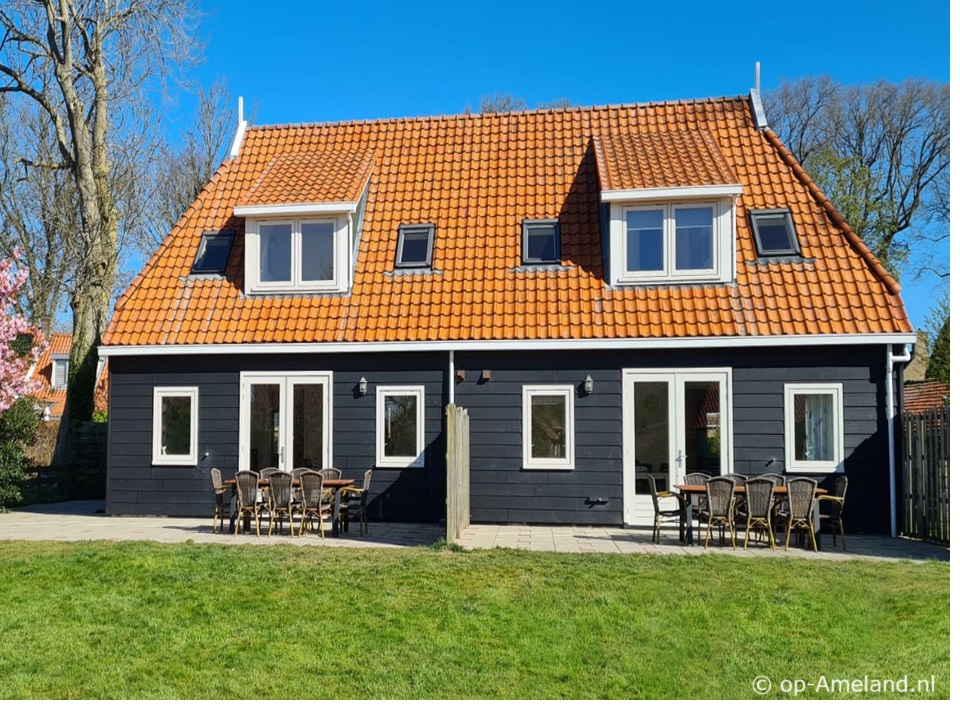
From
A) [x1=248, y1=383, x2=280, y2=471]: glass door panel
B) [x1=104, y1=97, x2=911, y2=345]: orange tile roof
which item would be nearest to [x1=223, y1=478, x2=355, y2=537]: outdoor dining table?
[x1=248, y1=383, x2=280, y2=471]: glass door panel

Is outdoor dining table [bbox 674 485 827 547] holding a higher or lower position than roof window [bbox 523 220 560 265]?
lower

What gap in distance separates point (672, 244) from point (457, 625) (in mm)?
8304

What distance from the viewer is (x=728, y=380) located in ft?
42.9

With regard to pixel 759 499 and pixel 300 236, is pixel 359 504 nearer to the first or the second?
pixel 300 236

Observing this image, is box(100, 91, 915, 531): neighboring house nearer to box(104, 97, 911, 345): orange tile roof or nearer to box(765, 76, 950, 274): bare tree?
box(104, 97, 911, 345): orange tile roof

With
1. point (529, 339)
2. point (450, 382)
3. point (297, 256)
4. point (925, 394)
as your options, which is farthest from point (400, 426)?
point (925, 394)

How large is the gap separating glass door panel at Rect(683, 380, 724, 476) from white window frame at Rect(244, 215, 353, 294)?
19.0 ft

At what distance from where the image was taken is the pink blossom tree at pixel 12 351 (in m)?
15.8

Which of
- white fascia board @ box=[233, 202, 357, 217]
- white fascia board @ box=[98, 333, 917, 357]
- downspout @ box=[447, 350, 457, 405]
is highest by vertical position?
white fascia board @ box=[233, 202, 357, 217]

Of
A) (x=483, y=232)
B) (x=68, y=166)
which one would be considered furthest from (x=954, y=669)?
(x=68, y=166)

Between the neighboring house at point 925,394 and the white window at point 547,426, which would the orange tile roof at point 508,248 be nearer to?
the white window at point 547,426

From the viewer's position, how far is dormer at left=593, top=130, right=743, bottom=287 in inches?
536

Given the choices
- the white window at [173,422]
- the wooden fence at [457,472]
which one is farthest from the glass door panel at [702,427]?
the white window at [173,422]

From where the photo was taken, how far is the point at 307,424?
45.8 ft
